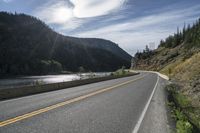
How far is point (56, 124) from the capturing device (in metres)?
8.19

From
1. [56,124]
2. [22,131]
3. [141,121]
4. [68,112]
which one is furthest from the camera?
[68,112]

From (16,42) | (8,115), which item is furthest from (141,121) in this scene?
(16,42)

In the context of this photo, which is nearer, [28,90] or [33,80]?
[28,90]

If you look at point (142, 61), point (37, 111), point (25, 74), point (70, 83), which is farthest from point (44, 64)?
point (37, 111)

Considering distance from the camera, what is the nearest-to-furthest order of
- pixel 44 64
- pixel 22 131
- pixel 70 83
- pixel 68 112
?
pixel 22 131 → pixel 68 112 → pixel 70 83 → pixel 44 64

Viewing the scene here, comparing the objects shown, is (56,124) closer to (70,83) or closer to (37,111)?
(37,111)

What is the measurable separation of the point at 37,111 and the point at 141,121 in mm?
4057

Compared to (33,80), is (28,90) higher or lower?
higher

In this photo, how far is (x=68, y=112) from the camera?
10547mm

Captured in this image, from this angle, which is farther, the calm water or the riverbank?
the calm water

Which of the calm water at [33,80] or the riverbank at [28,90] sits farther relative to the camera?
the calm water at [33,80]

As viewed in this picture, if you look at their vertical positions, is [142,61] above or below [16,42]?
below

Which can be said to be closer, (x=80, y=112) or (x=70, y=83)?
(x=80, y=112)

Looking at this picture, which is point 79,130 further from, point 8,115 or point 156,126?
point 8,115
